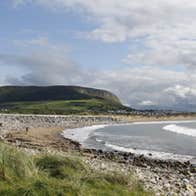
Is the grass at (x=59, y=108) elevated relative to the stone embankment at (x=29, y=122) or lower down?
elevated

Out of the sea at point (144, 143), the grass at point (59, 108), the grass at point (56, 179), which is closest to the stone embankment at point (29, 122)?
the sea at point (144, 143)

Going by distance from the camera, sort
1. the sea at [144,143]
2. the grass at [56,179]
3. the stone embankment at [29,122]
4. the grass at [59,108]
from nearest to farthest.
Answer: the grass at [56,179] → the sea at [144,143] → the stone embankment at [29,122] → the grass at [59,108]

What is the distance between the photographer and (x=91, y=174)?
1241 cm

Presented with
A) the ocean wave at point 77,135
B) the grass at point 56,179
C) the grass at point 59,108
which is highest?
the grass at point 59,108

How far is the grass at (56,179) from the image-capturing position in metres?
9.98

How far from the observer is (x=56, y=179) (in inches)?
464

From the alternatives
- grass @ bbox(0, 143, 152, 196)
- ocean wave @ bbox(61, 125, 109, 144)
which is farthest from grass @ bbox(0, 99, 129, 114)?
grass @ bbox(0, 143, 152, 196)

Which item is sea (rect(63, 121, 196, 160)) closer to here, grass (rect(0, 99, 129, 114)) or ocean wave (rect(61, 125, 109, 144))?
ocean wave (rect(61, 125, 109, 144))

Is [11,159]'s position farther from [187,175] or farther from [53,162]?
[187,175]

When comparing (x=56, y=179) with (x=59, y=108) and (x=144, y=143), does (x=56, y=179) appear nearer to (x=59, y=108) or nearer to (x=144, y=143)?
(x=144, y=143)

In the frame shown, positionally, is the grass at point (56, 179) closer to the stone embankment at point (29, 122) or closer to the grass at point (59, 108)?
the stone embankment at point (29, 122)

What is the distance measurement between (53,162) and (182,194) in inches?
173

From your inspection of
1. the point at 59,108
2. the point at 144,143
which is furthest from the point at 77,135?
the point at 59,108

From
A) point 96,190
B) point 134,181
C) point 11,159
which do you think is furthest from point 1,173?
point 134,181
